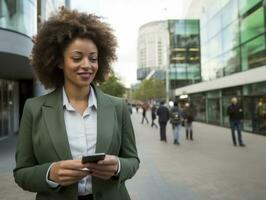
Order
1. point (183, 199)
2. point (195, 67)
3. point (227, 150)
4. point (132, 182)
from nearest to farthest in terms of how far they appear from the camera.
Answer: point (183, 199)
point (132, 182)
point (227, 150)
point (195, 67)

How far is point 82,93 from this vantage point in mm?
2168

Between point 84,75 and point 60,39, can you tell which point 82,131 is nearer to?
point 84,75

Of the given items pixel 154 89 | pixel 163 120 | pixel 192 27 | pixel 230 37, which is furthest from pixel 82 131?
pixel 154 89

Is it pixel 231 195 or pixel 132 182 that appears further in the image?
pixel 132 182

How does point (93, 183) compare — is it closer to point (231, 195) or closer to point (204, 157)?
point (231, 195)

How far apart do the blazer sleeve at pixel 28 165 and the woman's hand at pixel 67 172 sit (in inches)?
3.7

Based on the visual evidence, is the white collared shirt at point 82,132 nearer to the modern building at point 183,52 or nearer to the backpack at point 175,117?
the backpack at point 175,117

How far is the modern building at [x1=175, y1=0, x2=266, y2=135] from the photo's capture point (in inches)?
803

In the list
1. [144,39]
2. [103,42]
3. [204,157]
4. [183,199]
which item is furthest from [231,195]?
[144,39]

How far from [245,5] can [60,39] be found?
2274 cm

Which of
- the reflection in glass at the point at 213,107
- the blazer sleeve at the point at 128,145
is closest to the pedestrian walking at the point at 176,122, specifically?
the reflection in glass at the point at 213,107

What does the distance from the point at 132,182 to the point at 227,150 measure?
658 cm

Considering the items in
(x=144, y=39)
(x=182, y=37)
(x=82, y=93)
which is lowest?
(x=82, y=93)

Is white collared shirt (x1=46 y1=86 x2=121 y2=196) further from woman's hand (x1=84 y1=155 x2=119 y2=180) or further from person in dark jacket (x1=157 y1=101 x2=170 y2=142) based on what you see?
person in dark jacket (x1=157 y1=101 x2=170 y2=142)
